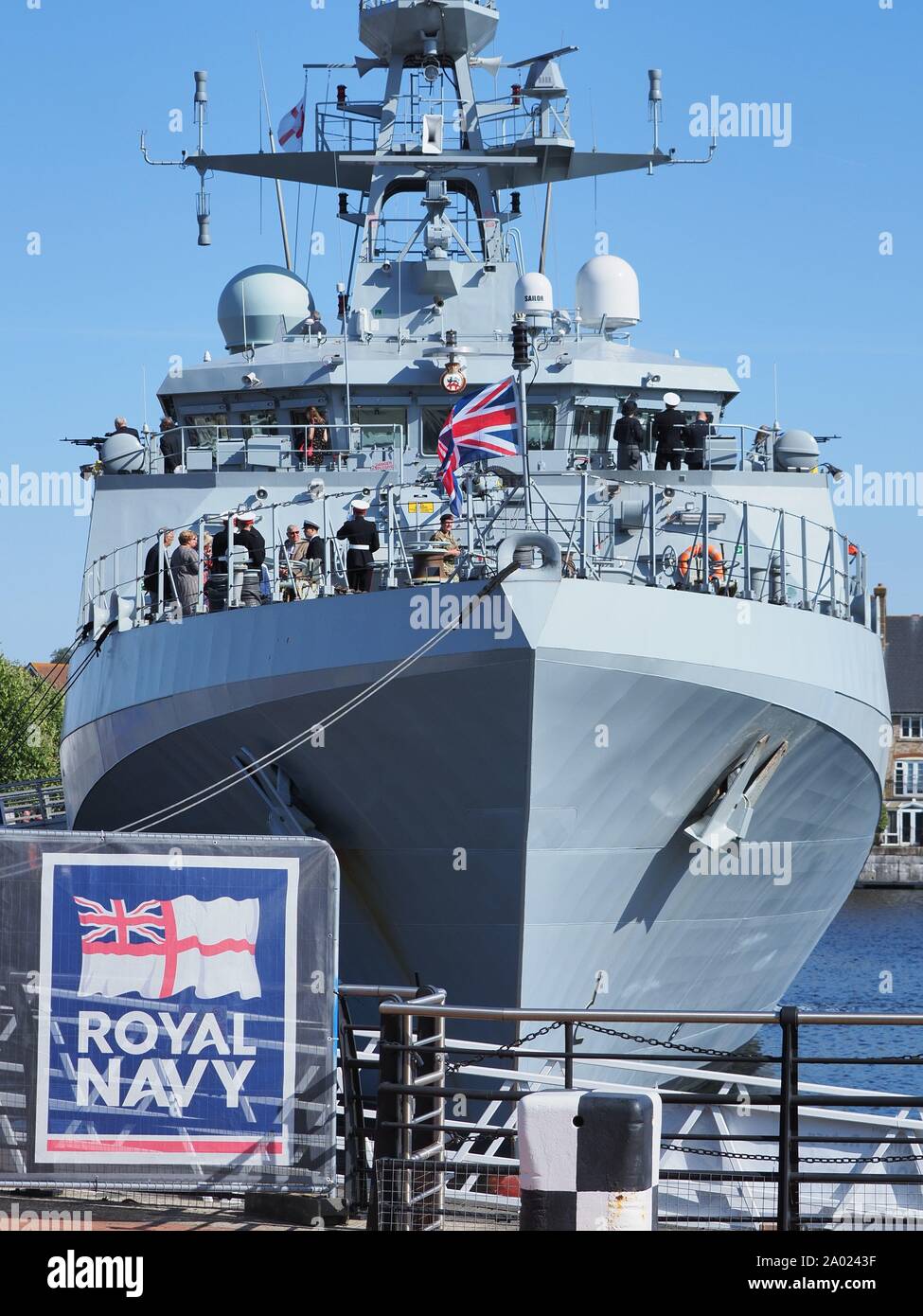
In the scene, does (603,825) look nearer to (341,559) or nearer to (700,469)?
(341,559)

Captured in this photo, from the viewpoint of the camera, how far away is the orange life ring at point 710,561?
493 inches

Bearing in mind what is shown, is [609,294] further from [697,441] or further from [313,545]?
[313,545]

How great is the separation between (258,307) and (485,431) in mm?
7957

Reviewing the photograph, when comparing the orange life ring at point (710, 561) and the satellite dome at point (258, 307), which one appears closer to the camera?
the orange life ring at point (710, 561)

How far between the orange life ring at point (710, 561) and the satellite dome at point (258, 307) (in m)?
7.73

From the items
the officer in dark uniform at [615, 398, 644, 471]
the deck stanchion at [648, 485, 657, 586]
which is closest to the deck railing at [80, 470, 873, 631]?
the deck stanchion at [648, 485, 657, 586]

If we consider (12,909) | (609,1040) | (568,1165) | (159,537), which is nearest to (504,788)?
(609,1040)

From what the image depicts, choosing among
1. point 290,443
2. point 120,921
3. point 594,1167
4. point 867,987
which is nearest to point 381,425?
point 290,443

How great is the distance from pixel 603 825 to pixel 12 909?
5.56m

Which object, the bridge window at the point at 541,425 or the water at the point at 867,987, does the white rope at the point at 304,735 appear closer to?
the water at the point at 867,987

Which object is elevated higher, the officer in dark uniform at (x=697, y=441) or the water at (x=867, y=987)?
the officer in dark uniform at (x=697, y=441)

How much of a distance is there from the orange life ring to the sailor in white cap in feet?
6.69

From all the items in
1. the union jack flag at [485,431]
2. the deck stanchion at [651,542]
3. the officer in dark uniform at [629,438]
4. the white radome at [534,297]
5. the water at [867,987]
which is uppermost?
the white radome at [534,297]

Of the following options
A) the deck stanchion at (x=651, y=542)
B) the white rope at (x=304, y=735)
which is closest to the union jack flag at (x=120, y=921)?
the white rope at (x=304, y=735)
